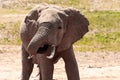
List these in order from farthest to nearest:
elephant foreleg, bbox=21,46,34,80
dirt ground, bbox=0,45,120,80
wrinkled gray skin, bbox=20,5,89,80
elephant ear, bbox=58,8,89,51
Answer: dirt ground, bbox=0,45,120,80
elephant foreleg, bbox=21,46,34,80
elephant ear, bbox=58,8,89,51
wrinkled gray skin, bbox=20,5,89,80

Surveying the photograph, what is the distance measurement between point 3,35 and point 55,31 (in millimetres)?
13816

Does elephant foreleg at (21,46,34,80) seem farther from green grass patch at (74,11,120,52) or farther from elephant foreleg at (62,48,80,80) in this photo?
green grass patch at (74,11,120,52)

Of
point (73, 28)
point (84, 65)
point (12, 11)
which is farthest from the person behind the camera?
point (12, 11)

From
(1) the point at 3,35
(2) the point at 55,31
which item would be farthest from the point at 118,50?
(2) the point at 55,31

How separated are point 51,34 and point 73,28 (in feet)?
3.82

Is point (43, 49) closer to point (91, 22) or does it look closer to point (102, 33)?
point (102, 33)

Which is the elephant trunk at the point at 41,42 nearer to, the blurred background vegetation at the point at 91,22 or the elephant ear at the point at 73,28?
the elephant ear at the point at 73,28

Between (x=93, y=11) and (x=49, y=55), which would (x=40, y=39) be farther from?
(x=93, y=11)

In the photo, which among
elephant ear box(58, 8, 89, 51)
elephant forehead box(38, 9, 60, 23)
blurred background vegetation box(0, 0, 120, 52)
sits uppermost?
elephant forehead box(38, 9, 60, 23)

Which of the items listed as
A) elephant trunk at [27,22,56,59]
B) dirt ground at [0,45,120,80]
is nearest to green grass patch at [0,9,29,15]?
dirt ground at [0,45,120,80]

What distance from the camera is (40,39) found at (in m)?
7.63

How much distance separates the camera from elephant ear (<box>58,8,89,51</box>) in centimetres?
879

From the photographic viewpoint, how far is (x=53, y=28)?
7883mm

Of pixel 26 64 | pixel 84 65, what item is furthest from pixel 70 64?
pixel 84 65
